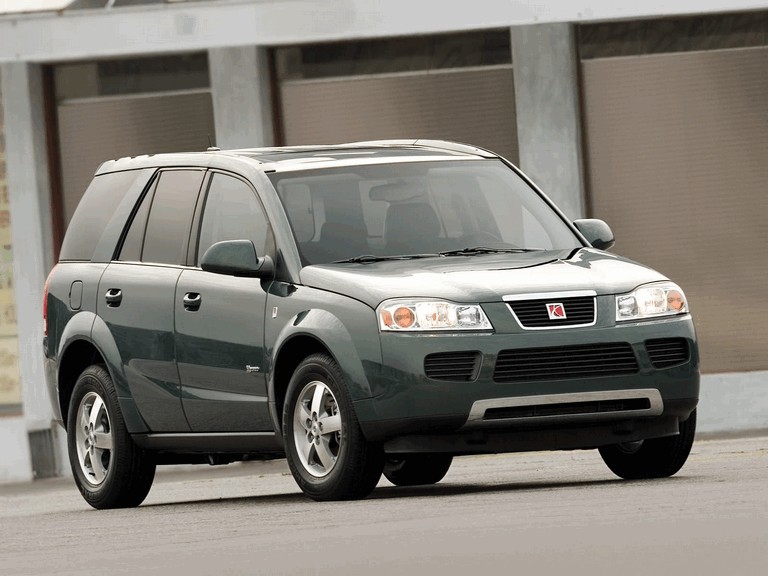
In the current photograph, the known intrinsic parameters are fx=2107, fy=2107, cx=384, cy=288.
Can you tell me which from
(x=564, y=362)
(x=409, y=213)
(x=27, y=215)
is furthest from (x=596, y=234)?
(x=27, y=215)

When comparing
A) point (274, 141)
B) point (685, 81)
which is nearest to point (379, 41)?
point (274, 141)

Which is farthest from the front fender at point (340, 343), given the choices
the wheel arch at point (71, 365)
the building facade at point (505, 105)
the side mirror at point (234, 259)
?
the building facade at point (505, 105)

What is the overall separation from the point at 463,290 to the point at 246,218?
5.77ft

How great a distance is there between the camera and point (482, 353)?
9781 mm

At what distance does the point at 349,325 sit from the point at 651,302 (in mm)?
1483

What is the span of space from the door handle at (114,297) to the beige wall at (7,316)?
8349 mm

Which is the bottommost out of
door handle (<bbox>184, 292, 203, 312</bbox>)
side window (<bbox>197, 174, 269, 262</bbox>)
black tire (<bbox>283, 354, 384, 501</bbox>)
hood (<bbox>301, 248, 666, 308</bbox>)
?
black tire (<bbox>283, 354, 384, 501</bbox>)

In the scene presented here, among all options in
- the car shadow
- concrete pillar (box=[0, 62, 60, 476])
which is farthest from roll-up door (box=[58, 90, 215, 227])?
the car shadow

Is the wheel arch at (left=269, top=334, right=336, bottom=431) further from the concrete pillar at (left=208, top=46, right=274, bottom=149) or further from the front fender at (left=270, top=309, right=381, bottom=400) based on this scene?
the concrete pillar at (left=208, top=46, right=274, bottom=149)

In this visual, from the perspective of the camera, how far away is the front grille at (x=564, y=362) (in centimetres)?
984

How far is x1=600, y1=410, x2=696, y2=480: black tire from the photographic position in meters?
10.8

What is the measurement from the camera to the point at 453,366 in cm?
981

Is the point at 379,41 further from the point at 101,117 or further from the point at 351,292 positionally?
the point at 351,292

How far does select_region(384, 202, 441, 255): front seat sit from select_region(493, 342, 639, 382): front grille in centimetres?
118
